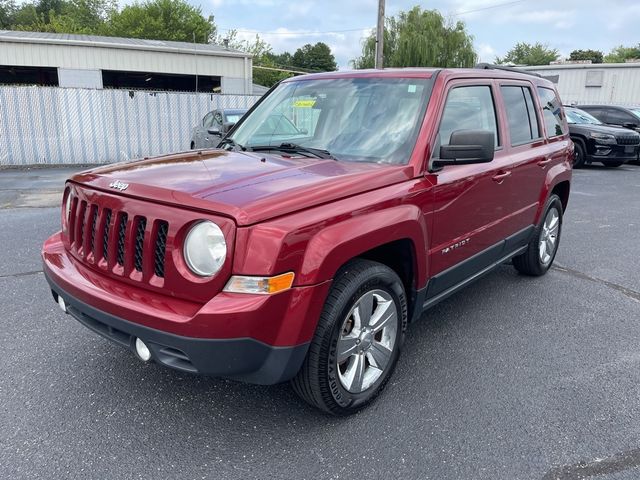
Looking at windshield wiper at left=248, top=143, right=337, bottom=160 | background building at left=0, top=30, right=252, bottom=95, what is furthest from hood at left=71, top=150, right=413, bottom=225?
background building at left=0, top=30, right=252, bottom=95

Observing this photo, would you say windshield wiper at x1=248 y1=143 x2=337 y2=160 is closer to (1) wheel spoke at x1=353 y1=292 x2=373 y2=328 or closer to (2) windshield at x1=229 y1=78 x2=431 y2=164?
(2) windshield at x1=229 y1=78 x2=431 y2=164

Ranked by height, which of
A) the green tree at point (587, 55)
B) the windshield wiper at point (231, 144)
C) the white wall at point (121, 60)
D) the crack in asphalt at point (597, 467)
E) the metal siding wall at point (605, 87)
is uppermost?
the green tree at point (587, 55)

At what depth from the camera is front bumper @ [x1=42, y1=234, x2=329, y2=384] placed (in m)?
2.21

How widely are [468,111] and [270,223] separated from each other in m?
2.04

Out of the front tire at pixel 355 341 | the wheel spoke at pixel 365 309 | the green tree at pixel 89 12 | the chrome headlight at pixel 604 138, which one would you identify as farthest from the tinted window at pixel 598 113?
the green tree at pixel 89 12

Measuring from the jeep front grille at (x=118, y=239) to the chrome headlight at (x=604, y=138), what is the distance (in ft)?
46.3

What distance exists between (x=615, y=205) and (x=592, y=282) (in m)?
4.96

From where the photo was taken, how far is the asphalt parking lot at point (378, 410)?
8.05 feet

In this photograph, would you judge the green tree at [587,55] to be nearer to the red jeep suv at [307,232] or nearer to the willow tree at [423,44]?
the willow tree at [423,44]

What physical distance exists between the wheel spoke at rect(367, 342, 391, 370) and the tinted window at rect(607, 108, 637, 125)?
1660 centimetres

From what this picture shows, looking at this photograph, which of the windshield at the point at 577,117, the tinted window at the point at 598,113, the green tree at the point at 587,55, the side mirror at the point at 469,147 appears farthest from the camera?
the green tree at the point at 587,55

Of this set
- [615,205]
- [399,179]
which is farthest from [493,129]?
[615,205]

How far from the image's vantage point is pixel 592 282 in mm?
5074

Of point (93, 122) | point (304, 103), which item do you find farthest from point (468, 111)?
point (93, 122)
